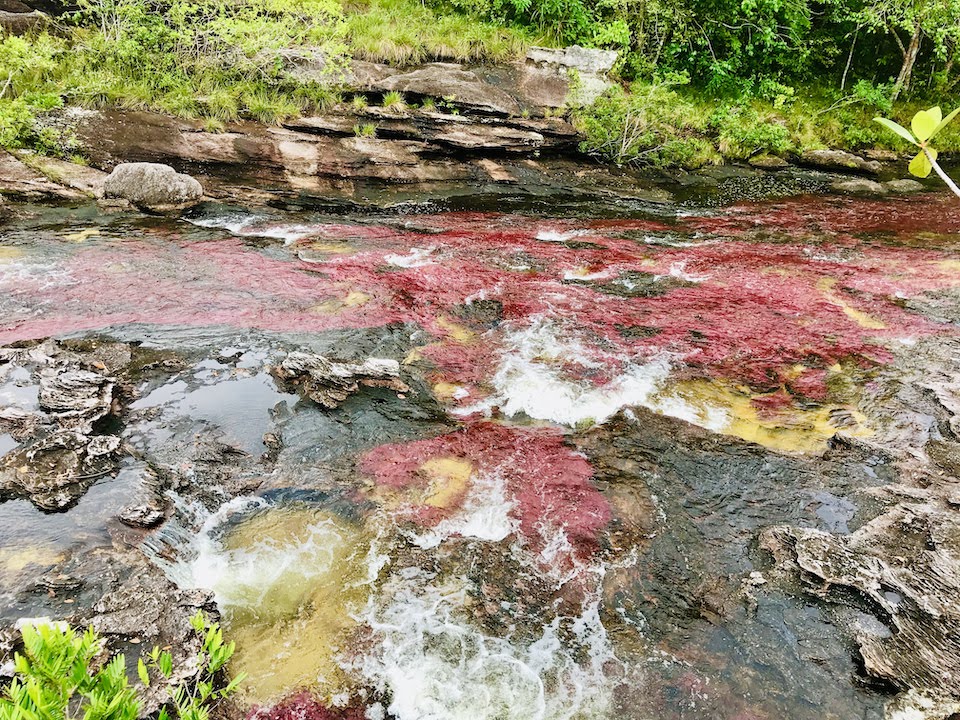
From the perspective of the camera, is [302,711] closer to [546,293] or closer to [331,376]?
[331,376]

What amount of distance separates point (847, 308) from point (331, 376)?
9858 millimetres

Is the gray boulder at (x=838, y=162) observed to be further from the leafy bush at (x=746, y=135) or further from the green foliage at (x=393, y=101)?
the green foliage at (x=393, y=101)

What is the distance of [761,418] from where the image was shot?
809 centimetres

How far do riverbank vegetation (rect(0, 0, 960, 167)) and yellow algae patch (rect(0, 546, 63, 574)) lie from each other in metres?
14.0

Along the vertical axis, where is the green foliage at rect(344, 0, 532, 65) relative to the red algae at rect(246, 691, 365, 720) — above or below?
above

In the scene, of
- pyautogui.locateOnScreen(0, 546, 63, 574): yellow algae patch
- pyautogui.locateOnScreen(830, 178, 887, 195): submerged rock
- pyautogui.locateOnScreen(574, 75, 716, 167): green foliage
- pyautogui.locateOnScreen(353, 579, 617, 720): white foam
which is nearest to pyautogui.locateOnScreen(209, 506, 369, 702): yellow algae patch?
pyautogui.locateOnScreen(353, 579, 617, 720): white foam

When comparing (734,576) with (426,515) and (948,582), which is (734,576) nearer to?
(948,582)

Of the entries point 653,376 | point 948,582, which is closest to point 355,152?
point 653,376

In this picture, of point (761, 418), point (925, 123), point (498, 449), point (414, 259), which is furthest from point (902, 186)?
point (925, 123)

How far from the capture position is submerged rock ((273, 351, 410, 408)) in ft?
27.0

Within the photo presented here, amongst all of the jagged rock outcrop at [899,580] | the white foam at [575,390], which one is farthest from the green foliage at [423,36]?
the jagged rock outcrop at [899,580]

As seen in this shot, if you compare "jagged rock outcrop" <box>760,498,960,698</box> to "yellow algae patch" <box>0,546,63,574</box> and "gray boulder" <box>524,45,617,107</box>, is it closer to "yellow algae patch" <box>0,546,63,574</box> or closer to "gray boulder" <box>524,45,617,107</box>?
"yellow algae patch" <box>0,546,63,574</box>

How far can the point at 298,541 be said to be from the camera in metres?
6.09

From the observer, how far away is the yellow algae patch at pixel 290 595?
4801 millimetres
